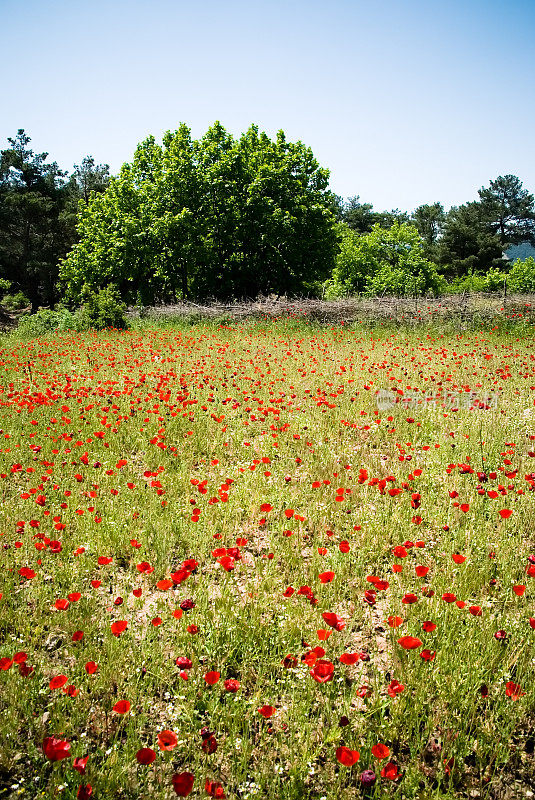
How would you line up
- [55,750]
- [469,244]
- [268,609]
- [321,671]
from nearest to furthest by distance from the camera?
1. [55,750]
2. [321,671]
3. [268,609]
4. [469,244]

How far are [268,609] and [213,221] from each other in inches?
1027

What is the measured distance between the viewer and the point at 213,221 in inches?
1034

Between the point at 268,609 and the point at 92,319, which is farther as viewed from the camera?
the point at 92,319

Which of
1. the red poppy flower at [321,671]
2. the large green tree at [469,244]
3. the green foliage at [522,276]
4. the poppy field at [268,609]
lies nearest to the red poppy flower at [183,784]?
the poppy field at [268,609]

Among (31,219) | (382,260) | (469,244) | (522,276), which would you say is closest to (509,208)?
(469,244)

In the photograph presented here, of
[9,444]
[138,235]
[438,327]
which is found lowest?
[9,444]

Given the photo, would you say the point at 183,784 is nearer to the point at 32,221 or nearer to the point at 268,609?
the point at 268,609

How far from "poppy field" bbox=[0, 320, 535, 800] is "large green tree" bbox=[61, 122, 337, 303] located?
71.8 ft

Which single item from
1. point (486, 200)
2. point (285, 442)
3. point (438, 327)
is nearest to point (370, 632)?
point (285, 442)

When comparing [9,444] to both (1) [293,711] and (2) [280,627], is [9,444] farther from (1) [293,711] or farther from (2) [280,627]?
(1) [293,711]

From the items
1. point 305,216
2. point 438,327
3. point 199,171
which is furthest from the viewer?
point 305,216

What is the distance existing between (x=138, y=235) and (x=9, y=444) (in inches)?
926

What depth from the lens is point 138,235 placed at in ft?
87.3

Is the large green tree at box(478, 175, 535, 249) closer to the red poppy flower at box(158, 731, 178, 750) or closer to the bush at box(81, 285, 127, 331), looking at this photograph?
the bush at box(81, 285, 127, 331)
